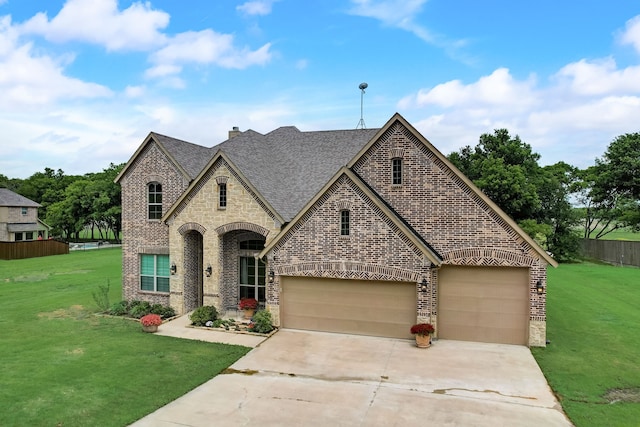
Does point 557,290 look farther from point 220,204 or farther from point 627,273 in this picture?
point 220,204

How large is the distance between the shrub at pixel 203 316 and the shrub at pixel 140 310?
269 cm

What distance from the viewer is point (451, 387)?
10.4 meters

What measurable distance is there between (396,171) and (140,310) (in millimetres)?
12217

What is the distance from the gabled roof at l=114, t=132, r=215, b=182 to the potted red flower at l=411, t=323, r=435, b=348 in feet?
37.9

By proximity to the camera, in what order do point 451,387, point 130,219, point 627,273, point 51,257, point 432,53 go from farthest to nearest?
point 51,257
point 627,273
point 432,53
point 130,219
point 451,387

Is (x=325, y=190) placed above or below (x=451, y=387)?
above

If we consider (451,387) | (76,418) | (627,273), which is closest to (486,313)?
(451,387)

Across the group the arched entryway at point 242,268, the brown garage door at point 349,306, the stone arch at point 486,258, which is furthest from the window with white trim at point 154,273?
the stone arch at point 486,258

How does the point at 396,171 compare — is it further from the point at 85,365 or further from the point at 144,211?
the point at 85,365

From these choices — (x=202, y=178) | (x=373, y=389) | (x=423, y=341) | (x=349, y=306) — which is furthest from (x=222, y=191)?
(x=373, y=389)

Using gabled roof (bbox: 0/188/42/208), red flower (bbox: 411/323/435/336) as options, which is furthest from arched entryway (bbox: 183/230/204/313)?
gabled roof (bbox: 0/188/42/208)

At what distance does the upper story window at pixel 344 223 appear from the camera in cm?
1465

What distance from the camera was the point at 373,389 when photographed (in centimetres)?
1027

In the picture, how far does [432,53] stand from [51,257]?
1605 inches
